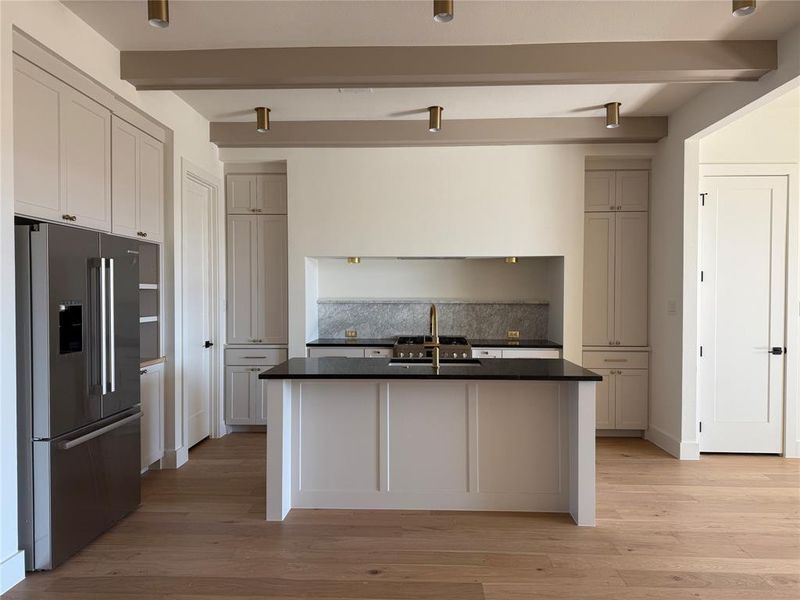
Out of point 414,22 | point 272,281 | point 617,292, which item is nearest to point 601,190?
point 617,292

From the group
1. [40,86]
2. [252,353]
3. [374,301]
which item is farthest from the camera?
[374,301]

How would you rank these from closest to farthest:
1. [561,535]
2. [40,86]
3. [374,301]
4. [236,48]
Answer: [40,86] → [561,535] → [236,48] → [374,301]

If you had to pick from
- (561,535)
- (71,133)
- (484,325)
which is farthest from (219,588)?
(484,325)

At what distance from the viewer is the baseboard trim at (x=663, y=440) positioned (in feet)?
14.9

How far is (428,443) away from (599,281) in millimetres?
2820

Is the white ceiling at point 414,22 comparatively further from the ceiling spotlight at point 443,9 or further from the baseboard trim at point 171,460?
the baseboard trim at point 171,460

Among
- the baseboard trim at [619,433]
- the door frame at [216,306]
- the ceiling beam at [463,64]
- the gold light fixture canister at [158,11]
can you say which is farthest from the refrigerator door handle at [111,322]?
the baseboard trim at [619,433]

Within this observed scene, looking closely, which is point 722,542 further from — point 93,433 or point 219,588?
point 93,433

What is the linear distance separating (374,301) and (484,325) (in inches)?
46.9

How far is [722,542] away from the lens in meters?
2.96

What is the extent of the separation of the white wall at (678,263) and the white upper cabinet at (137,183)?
4.23m

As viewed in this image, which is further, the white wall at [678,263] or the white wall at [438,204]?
the white wall at [438,204]

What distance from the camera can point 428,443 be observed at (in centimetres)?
335

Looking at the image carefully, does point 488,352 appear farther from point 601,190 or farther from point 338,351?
point 601,190
